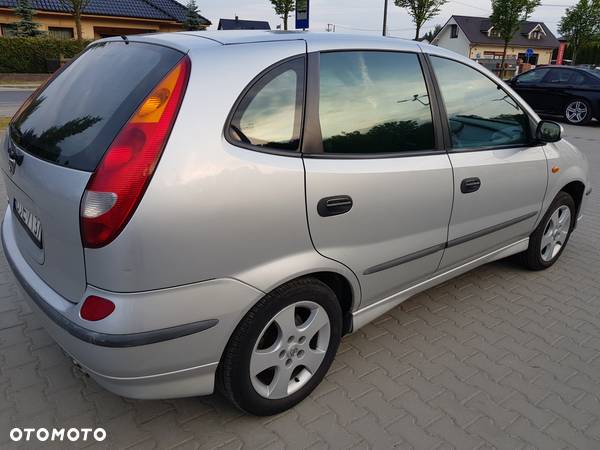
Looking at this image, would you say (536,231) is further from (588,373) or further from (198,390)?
(198,390)

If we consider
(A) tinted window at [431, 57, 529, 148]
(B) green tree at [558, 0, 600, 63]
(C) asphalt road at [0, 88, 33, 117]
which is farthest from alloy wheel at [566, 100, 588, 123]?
(B) green tree at [558, 0, 600, 63]

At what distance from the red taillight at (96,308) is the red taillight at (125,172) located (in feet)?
0.65

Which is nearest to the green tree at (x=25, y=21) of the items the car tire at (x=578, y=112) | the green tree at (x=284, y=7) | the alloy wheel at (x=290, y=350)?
the green tree at (x=284, y=7)

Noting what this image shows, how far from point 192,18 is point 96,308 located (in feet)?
102

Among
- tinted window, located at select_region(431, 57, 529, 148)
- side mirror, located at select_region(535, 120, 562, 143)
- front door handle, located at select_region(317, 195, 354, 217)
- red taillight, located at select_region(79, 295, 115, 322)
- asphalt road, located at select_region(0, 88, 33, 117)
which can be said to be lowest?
asphalt road, located at select_region(0, 88, 33, 117)

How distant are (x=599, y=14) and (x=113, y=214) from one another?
46840mm

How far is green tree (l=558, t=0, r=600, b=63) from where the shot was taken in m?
38.2

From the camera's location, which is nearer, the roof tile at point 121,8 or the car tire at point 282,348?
the car tire at point 282,348

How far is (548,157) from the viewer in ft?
11.2

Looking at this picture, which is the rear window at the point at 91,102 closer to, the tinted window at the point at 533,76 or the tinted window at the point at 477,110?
the tinted window at the point at 477,110

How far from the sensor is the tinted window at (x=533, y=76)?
13461 mm

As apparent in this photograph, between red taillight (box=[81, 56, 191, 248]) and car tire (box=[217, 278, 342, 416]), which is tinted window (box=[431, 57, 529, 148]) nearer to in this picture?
car tire (box=[217, 278, 342, 416])

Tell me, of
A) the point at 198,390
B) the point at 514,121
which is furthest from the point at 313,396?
the point at 514,121

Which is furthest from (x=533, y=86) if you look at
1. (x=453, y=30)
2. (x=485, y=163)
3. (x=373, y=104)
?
(x=453, y=30)
